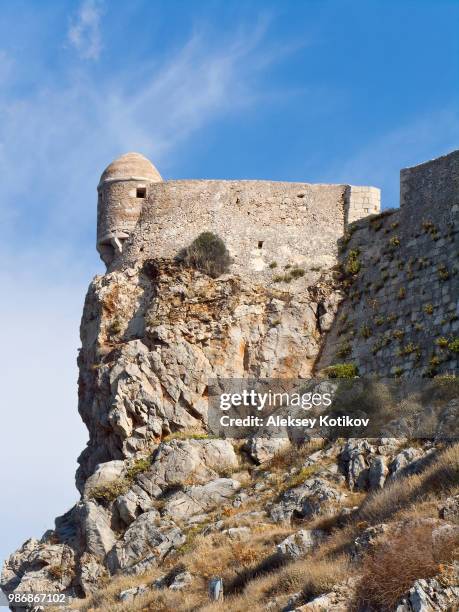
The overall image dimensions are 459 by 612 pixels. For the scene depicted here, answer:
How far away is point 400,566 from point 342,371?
12719 millimetres

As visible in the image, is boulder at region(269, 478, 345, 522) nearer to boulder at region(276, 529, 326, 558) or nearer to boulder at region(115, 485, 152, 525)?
boulder at region(276, 529, 326, 558)

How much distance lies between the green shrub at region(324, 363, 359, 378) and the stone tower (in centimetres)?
815

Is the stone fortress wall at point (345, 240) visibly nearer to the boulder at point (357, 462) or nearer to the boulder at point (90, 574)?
the boulder at point (357, 462)

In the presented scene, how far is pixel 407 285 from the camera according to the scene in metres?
26.1

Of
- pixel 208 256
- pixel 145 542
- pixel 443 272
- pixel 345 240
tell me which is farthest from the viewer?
pixel 345 240

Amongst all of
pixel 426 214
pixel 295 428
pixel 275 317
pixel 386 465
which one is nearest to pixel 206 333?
pixel 275 317

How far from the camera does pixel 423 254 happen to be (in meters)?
26.3

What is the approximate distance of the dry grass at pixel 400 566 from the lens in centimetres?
1254

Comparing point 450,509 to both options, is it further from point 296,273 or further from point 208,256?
point 208,256

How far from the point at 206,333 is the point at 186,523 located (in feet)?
21.6

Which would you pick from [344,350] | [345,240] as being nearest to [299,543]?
[344,350]

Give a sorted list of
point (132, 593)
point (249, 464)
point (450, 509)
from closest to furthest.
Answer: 1. point (450, 509)
2. point (132, 593)
3. point (249, 464)

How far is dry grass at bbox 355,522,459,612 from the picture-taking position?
12.5 meters

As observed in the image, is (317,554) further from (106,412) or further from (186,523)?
(106,412)
